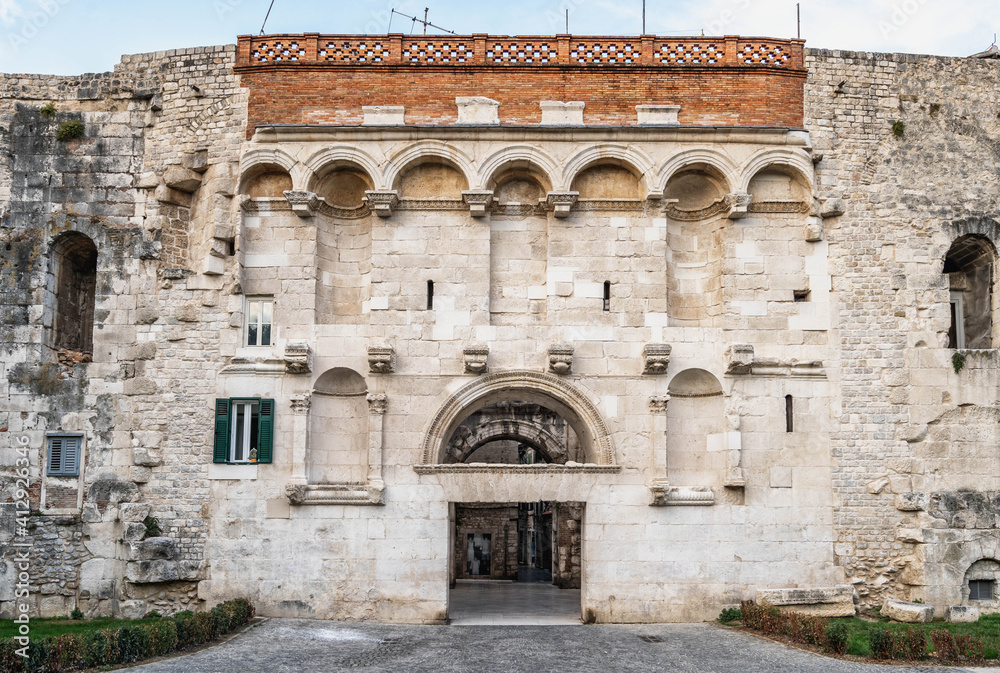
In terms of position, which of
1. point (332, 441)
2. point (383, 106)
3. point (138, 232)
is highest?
point (383, 106)

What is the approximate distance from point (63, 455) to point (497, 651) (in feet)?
28.8

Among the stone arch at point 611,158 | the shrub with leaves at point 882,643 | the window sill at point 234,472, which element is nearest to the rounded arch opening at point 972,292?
the stone arch at point 611,158

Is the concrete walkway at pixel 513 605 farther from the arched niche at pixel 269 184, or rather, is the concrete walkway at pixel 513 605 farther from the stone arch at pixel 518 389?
the arched niche at pixel 269 184

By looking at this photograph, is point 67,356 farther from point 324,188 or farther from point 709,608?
point 709,608

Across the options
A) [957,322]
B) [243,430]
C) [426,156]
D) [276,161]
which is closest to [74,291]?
[243,430]

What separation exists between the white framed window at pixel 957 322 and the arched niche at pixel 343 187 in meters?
11.7

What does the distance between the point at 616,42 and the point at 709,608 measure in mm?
10692

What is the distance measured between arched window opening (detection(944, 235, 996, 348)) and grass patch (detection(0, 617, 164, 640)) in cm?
1557

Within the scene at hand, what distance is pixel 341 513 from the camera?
16.0 meters

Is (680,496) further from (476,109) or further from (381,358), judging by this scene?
(476,109)

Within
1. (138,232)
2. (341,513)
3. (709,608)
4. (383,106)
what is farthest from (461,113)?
(709,608)

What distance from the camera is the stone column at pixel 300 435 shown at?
632 inches

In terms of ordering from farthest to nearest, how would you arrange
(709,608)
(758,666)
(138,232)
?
(138,232) → (709,608) → (758,666)

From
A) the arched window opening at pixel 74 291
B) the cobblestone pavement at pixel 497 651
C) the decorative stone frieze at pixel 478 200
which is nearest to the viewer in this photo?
the cobblestone pavement at pixel 497 651
